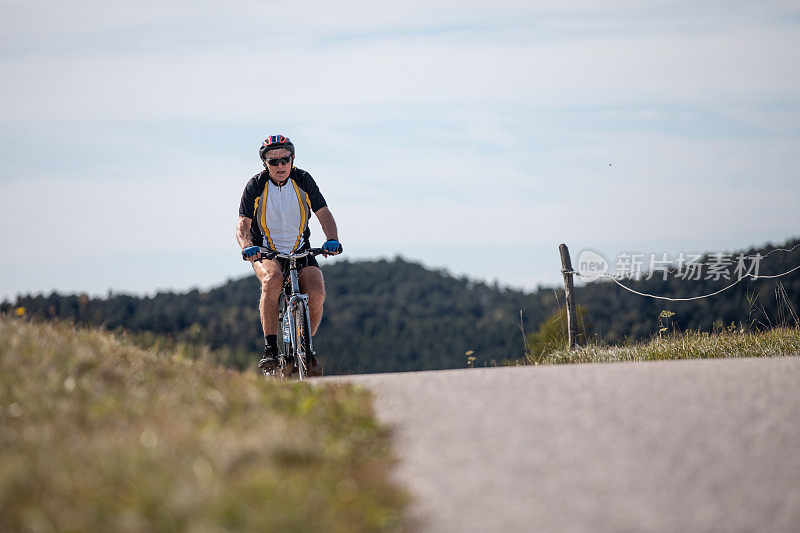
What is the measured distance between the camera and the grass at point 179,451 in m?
3.98

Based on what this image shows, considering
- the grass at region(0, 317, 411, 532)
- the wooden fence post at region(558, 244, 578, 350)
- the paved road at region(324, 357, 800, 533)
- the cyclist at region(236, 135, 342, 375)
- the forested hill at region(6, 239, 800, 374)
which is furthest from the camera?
the forested hill at region(6, 239, 800, 374)

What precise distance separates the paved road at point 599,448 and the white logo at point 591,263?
6.94m

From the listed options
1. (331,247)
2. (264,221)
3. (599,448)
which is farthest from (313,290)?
(599,448)

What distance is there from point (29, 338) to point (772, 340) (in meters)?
8.68

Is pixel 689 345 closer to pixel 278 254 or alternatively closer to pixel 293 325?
pixel 293 325

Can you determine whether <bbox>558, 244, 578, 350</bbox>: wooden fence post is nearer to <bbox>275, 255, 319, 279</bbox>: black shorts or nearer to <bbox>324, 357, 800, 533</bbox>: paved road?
<bbox>275, 255, 319, 279</bbox>: black shorts

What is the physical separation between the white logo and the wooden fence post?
0.60 ft

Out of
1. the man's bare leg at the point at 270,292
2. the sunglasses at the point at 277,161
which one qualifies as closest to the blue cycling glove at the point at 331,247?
the man's bare leg at the point at 270,292

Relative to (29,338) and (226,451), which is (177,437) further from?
(29,338)

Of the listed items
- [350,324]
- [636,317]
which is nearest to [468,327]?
[350,324]

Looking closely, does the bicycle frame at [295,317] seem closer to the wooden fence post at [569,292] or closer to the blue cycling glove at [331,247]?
the blue cycling glove at [331,247]

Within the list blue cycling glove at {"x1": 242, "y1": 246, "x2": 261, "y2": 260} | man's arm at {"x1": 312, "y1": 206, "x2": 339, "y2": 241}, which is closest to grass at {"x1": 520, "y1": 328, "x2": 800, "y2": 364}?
man's arm at {"x1": 312, "y1": 206, "x2": 339, "y2": 241}

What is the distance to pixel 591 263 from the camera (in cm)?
A: 1411

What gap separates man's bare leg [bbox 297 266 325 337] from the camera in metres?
9.16
